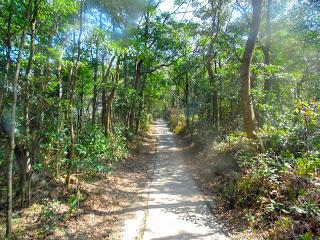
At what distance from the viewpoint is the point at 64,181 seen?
6957 mm

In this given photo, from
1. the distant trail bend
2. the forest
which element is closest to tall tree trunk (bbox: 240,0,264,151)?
the forest

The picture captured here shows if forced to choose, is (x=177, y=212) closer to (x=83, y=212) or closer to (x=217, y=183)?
(x=83, y=212)

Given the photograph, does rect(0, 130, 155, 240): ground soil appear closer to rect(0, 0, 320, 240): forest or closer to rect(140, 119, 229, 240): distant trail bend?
rect(0, 0, 320, 240): forest

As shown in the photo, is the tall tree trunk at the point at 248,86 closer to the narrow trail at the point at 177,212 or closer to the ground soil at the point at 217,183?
the ground soil at the point at 217,183

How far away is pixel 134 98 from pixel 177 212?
7203 millimetres

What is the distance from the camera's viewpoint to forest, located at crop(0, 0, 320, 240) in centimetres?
Result: 484

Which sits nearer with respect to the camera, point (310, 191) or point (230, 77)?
point (310, 191)

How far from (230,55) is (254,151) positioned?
6819 millimetres

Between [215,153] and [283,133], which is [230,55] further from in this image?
[283,133]

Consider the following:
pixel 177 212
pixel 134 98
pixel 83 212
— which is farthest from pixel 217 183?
pixel 134 98

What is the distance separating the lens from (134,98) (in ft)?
40.5

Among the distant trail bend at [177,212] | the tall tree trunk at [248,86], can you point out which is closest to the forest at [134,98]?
the tall tree trunk at [248,86]

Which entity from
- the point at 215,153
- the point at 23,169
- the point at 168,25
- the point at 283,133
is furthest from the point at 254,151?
the point at 168,25

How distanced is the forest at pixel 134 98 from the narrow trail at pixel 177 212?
0.62 meters
